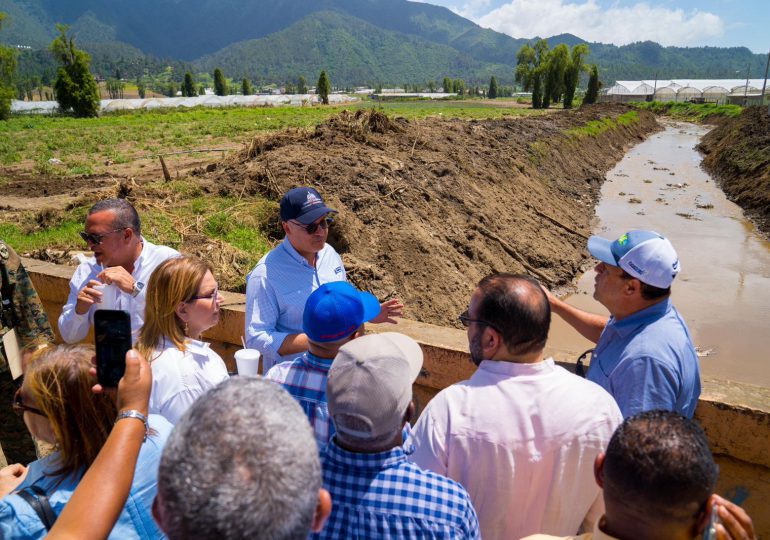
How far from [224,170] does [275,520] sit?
1080 centimetres

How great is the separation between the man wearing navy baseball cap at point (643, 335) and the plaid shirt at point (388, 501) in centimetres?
103

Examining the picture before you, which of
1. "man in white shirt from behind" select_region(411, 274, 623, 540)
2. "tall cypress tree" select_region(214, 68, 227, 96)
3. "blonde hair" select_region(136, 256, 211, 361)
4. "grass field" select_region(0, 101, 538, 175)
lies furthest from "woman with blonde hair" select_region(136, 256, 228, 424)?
"tall cypress tree" select_region(214, 68, 227, 96)

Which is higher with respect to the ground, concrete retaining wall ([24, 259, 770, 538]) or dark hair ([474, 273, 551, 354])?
dark hair ([474, 273, 551, 354])

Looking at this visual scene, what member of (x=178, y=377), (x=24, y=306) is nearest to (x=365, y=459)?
(x=178, y=377)

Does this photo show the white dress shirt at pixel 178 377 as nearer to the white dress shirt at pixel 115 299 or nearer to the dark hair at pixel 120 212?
the white dress shirt at pixel 115 299

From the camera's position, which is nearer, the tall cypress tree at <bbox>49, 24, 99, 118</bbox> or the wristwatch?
the wristwatch

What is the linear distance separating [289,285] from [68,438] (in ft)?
5.27

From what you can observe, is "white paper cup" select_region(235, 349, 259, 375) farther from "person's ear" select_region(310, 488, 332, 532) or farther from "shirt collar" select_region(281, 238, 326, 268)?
"person's ear" select_region(310, 488, 332, 532)

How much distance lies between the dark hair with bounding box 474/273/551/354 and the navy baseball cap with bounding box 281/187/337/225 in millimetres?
1497

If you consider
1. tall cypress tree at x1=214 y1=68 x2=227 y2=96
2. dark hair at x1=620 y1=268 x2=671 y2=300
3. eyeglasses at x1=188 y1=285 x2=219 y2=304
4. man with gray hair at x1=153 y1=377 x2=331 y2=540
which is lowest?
eyeglasses at x1=188 y1=285 x2=219 y2=304

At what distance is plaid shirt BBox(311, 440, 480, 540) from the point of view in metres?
1.57

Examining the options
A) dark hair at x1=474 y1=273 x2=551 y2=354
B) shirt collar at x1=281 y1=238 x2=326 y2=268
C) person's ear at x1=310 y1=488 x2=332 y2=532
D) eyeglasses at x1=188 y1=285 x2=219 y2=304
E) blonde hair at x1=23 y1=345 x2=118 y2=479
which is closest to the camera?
person's ear at x1=310 y1=488 x2=332 y2=532

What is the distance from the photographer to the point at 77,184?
51.3 feet

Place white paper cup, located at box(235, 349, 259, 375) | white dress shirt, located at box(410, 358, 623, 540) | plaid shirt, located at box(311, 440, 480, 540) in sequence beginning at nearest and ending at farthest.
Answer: plaid shirt, located at box(311, 440, 480, 540), white dress shirt, located at box(410, 358, 623, 540), white paper cup, located at box(235, 349, 259, 375)
